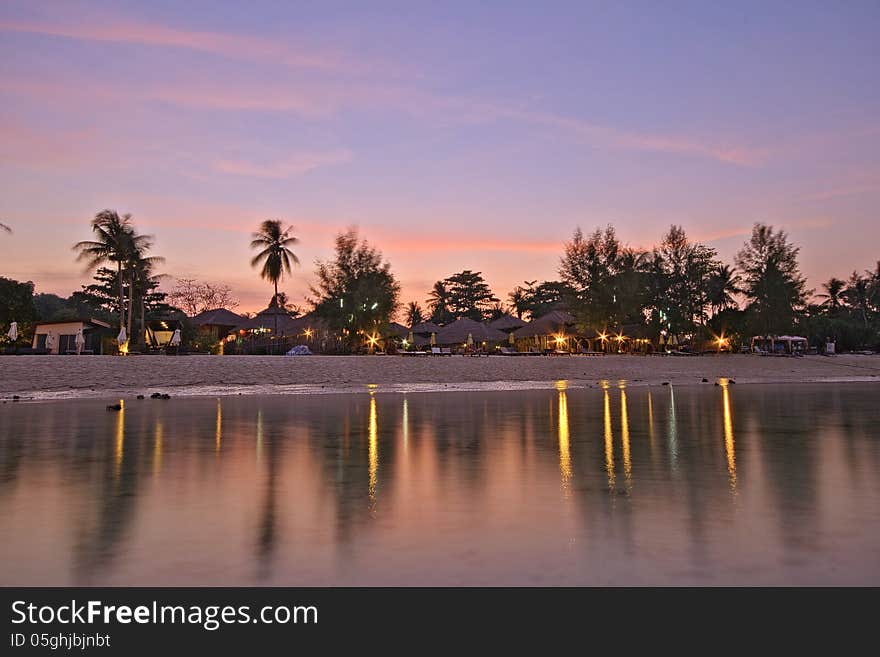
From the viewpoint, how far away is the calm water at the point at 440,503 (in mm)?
4633

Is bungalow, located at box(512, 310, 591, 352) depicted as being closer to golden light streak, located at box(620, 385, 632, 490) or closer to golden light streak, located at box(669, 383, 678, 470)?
golden light streak, located at box(620, 385, 632, 490)

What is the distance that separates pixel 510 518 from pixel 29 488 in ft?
17.6

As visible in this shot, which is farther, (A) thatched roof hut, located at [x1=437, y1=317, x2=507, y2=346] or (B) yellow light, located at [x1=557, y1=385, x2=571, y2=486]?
(A) thatched roof hut, located at [x1=437, y1=317, x2=507, y2=346]

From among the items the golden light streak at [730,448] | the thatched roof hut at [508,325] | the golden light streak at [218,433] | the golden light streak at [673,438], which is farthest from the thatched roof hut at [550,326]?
the golden light streak at [218,433]

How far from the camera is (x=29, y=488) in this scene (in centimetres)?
769

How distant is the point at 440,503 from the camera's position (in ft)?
22.6

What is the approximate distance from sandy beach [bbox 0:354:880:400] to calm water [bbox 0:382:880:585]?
48.2 feet

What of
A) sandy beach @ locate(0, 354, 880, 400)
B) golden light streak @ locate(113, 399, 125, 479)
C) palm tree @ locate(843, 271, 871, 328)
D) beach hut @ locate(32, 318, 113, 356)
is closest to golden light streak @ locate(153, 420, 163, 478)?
golden light streak @ locate(113, 399, 125, 479)

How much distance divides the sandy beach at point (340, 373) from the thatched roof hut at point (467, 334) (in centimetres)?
3061

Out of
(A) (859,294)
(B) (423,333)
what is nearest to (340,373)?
(B) (423,333)

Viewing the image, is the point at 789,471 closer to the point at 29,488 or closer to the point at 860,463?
the point at 860,463

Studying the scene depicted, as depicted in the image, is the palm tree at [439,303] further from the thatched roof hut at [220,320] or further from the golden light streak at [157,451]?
the golden light streak at [157,451]

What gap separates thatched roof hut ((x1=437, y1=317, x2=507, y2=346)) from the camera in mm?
77875
